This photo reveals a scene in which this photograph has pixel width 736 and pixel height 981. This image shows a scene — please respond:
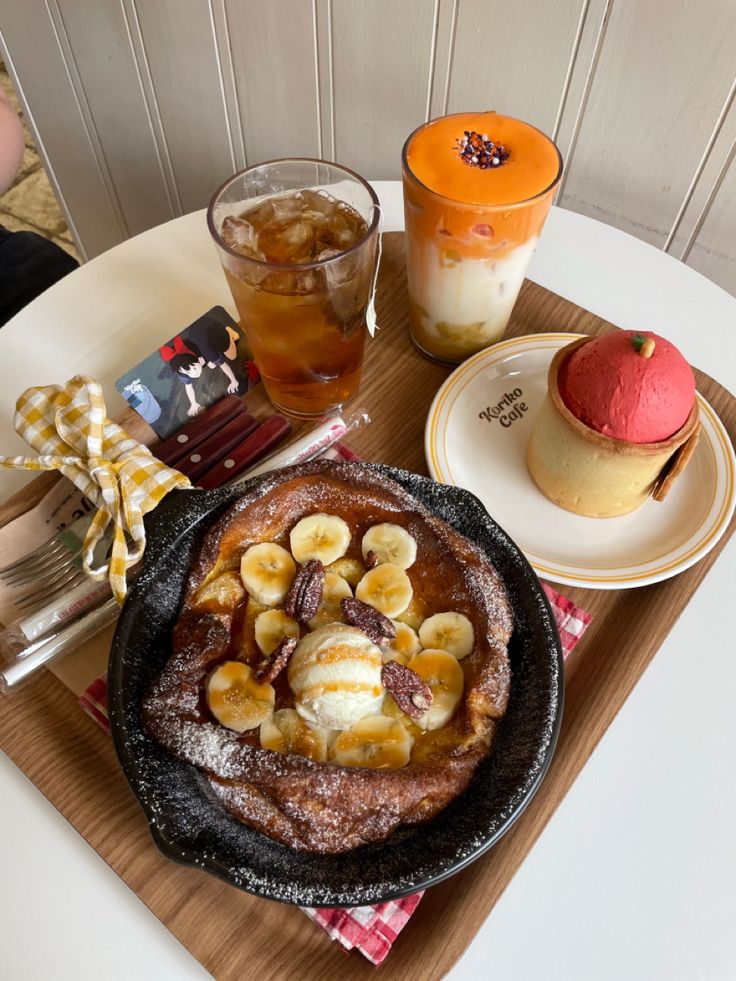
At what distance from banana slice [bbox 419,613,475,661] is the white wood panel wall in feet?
3.06

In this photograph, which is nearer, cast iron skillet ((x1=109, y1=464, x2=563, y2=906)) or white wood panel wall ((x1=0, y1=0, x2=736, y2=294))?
cast iron skillet ((x1=109, y1=464, x2=563, y2=906))

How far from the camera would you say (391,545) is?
2.67 feet

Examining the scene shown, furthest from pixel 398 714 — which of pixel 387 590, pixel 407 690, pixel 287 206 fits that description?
pixel 287 206

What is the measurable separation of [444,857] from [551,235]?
106cm

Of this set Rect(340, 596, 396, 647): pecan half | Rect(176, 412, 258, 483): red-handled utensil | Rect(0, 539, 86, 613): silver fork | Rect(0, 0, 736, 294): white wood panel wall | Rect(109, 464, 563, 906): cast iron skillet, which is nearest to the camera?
Rect(109, 464, 563, 906): cast iron skillet

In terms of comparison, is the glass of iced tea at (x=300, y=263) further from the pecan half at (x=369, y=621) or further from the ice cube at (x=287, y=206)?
the pecan half at (x=369, y=621)

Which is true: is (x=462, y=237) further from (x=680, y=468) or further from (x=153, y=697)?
(x=153, y=697)

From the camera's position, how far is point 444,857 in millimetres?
619

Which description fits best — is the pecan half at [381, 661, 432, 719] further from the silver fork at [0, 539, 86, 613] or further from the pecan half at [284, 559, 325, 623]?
the silver fork at [0, 539, 86, 613]

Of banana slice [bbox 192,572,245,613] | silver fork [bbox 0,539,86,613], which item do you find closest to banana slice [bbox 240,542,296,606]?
banana slice [bbox 192,572,245,613]

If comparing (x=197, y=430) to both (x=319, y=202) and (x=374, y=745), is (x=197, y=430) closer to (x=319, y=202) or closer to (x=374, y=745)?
(x=319, y=202)

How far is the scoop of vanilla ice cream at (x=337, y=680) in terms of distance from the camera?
68 cm

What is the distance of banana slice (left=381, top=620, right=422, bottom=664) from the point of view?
0.74m

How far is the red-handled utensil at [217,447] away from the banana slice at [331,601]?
27cm
